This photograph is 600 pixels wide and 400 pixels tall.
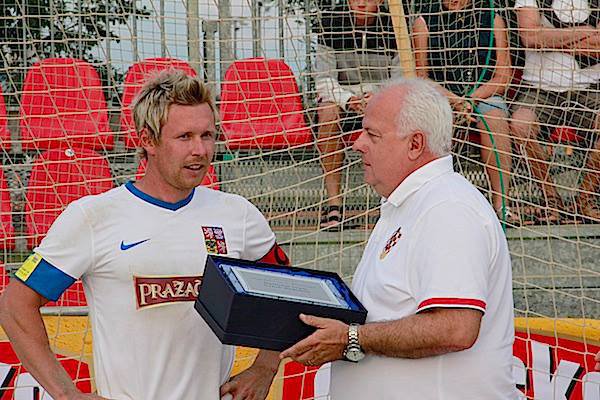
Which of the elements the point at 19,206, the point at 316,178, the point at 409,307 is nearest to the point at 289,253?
the point at 316,178

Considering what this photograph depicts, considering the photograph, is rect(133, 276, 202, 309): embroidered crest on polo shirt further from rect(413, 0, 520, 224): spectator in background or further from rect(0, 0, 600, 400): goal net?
rect(413, 0, 520, 224): spectator in background

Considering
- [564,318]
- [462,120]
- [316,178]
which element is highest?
[462,120]

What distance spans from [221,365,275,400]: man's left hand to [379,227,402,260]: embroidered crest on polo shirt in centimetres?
51

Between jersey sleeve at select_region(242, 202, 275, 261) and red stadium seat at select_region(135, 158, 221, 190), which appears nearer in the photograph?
jersey sleeve at select_region(242, 202, 275, 261)

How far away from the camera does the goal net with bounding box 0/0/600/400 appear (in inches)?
152

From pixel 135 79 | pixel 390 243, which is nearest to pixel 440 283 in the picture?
pixel 390 243

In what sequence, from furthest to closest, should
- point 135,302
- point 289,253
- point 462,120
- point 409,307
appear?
point 289,253 < point 462,120 < point 135,302 < point 409,307

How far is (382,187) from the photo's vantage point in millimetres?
2453

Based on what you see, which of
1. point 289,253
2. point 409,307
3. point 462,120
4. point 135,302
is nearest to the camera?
point 409,307

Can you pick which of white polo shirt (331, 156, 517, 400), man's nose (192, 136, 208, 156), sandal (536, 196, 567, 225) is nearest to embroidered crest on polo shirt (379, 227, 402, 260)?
white polo shirt (331, 156, 517, 400)

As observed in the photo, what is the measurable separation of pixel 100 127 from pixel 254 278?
7.50ft

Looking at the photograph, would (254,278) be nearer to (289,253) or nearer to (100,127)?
(289,253)

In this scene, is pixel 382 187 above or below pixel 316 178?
above

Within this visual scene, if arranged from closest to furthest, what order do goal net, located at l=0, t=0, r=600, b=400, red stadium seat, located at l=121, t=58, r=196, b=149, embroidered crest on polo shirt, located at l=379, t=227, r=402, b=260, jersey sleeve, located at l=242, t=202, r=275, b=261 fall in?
embroidered crest on polo shirt, located at l=379, t=227, r=402, b=260, jersey sleeve, located at l=242, t=202, r=275, b=261, goal net, located at l=0, t=0, r=600, b=400, red stadium seat, located at l=121, t=58, r=196, b=149
